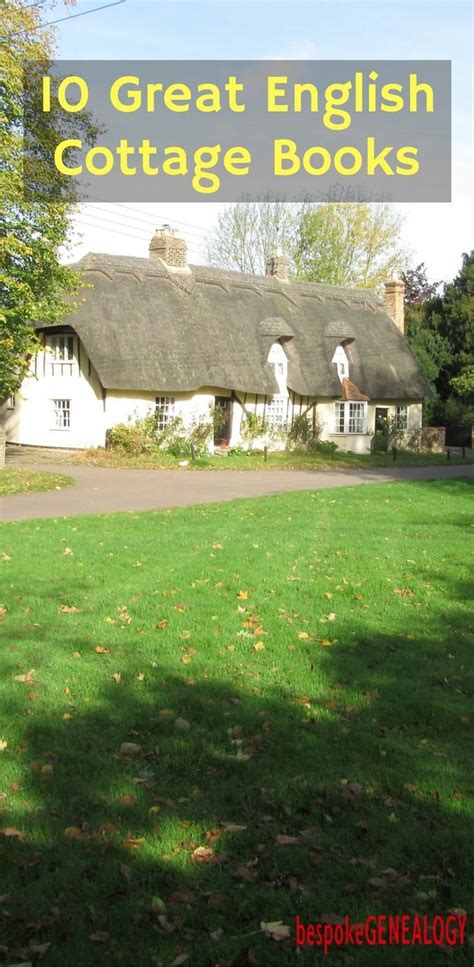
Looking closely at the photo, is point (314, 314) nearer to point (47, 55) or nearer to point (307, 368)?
point (307, 368)

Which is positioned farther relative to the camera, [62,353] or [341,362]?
[341,362]

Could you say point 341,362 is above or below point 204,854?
above

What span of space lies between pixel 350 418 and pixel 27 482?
2201 cm

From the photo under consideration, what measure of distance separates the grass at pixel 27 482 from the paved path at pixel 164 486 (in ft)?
1.24

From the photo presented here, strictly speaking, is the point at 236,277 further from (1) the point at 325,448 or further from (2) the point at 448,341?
(2) the point at 448,341

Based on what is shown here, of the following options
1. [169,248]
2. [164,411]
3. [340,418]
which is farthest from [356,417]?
[169,248]

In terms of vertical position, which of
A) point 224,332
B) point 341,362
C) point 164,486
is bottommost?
point 164,486

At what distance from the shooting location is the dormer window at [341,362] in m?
39.5

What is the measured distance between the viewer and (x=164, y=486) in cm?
2155

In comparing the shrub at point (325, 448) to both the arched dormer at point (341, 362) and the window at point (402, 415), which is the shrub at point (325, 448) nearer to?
the arched dormer at point (341, 362)

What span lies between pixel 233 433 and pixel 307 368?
495 centimetres

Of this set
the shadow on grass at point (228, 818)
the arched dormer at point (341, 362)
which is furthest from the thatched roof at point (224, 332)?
the shadow on grass at point (228, 818)

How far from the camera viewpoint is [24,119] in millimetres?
24219

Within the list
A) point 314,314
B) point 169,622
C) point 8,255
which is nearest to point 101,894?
point 169,622
